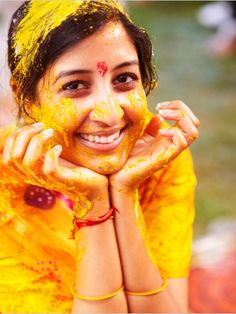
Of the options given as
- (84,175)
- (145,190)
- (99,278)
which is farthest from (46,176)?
(145,190)

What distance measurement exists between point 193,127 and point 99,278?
13.6 inches

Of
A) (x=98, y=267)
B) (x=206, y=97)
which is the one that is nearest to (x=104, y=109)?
(x=98, y=267)

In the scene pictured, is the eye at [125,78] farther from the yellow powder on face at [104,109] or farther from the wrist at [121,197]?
the wrist at [121,197]

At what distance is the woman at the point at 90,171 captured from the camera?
1.23 m

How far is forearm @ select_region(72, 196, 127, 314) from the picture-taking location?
4.34 ft

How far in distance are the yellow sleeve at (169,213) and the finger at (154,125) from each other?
13cm

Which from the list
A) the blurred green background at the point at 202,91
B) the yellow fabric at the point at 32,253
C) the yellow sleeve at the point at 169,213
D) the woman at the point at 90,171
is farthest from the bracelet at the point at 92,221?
the blurred green background at the point at 202,91

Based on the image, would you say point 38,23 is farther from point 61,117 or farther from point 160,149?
point 160,149

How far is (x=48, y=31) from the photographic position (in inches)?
47.8

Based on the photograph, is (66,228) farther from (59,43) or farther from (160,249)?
(59,43)

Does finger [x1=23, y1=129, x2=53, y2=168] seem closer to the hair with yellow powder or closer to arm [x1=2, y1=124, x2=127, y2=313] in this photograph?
arm [x1=2, y1=124, x2=127, y2=313]

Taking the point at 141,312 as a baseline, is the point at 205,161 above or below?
below

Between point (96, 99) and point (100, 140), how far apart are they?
82 millimetres

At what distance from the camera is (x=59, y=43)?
47.8 inches
